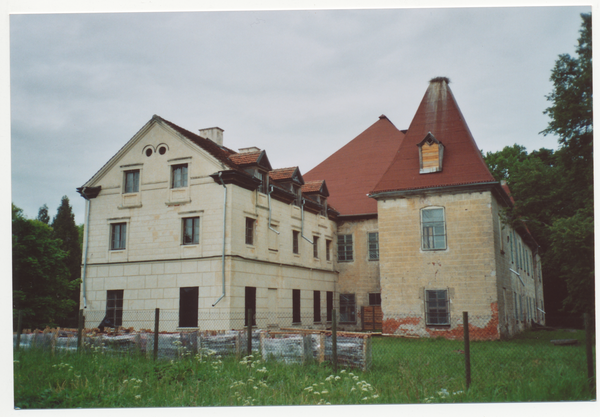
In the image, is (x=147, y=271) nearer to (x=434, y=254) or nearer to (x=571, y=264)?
(x=434, y=254)

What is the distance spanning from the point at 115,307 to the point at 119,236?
2.99 m

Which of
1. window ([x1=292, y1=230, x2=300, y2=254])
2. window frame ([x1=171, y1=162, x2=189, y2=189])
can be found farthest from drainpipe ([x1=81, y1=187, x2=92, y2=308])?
window ([x1=292, y1=230, x2=300, y2=254])

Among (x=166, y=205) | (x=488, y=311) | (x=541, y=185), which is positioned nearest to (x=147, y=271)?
(x=166, y=205)

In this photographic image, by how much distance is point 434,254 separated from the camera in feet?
71.9

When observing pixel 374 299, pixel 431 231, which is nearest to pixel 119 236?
pixel 431 231

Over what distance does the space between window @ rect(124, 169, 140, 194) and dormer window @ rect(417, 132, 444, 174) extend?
12.0m

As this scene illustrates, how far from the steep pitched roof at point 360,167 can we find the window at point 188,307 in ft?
37.3

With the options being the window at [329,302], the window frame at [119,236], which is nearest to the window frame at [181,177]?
the window frame at [119,236]

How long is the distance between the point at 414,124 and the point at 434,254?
5882 millimetres

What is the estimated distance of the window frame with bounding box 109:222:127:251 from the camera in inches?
896

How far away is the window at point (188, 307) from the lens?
824 inches

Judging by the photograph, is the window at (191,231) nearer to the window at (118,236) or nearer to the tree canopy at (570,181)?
the window at (118,236)

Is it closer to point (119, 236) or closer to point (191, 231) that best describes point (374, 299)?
point (191, 231)

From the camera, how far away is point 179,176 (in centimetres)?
2234
